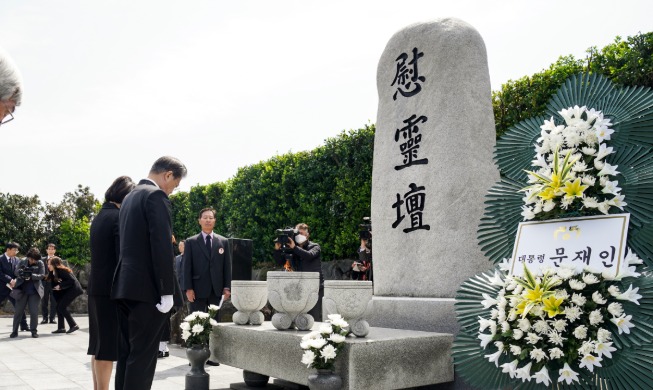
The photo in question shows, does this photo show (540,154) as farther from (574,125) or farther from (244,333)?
(244,333)

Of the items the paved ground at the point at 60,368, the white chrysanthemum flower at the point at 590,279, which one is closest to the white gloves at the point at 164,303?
the paved ground at the point at 60,368

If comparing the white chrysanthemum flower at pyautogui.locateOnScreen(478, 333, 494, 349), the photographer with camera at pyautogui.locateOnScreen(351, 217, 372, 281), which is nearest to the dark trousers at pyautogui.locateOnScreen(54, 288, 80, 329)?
the photographer with camera at pyautogui.locateOnScreen(351, 217, 372, 281)

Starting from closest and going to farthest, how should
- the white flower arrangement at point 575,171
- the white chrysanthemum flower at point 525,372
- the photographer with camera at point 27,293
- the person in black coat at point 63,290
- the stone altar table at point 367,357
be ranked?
the white chrysanthemum flower at point 525,372 < the white flower arrangement at point 575,171 < the stone altar table at point 367,357 < the photographer with camera at point 27,293 < the person in black coat at point 63,290

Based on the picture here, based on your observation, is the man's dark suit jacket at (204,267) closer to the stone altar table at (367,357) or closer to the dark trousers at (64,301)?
the stone altar table at (367,357)

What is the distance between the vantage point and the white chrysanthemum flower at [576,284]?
10.6ft

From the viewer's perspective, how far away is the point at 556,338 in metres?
3.21

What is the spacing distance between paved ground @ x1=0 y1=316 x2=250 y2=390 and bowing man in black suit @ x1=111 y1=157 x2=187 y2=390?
1.97 meters

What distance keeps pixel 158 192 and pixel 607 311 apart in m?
3.21

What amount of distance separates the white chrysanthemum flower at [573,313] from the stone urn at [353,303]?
1698 mm

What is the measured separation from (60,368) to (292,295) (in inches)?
172

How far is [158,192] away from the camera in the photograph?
4.42 metres

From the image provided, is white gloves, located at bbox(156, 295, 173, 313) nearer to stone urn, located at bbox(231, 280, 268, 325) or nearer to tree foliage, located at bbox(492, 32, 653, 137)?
stone urn, located at bbox(231, 280, 268, 325)

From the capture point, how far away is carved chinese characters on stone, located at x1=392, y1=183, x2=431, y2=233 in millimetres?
5699

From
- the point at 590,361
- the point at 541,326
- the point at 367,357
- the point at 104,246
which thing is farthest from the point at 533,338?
the point at 104,246
